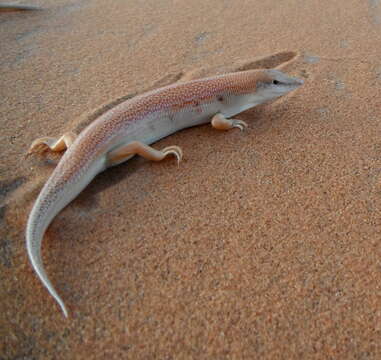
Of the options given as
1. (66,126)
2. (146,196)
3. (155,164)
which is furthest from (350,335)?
(66,126)

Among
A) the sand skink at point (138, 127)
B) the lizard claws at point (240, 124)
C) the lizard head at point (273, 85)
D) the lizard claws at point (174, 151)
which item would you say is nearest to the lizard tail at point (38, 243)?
the sand skink at point (138, 127)

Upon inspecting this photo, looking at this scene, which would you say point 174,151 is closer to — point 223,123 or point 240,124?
point 223,123

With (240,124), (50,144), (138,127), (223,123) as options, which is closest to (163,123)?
(138,127)

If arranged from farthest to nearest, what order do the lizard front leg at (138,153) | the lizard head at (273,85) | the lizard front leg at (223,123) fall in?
the lizard head at (273,85)
the lizard front leg at (223,123)
the lizard front leg at (138,153)

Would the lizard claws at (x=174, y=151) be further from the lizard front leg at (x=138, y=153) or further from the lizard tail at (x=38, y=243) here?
the lizard tail at (x=38, y=243)

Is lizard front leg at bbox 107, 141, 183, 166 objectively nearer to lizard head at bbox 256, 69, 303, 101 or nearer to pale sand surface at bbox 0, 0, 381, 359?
pale sand surface at bbox 0, 0, 381, 359
